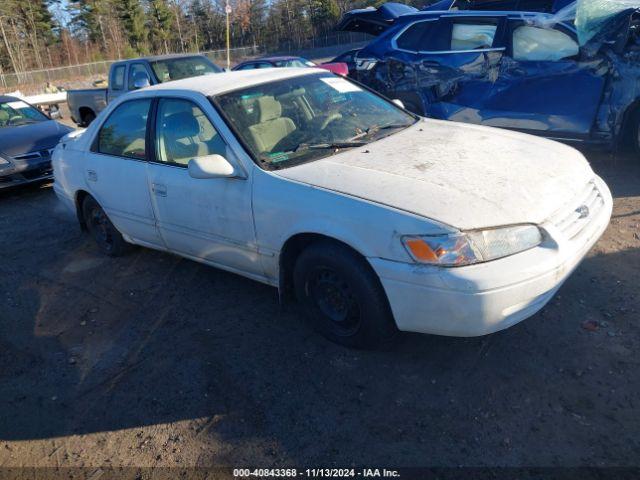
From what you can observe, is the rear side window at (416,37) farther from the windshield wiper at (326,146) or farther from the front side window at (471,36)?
the windshield wiper at (326,146)

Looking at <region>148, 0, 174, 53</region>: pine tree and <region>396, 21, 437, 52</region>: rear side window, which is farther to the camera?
<region>148, 0, 174, 53</region>: pine tree

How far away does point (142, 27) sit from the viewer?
52.7 m

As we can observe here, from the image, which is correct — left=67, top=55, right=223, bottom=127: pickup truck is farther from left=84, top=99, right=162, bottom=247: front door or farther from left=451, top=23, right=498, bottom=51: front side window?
left=451, top=23, right=498, bottom=51: front side window

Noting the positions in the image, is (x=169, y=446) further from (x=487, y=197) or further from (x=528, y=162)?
(x=528, y=162)

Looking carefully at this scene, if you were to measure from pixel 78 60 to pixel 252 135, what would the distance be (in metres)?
54.5

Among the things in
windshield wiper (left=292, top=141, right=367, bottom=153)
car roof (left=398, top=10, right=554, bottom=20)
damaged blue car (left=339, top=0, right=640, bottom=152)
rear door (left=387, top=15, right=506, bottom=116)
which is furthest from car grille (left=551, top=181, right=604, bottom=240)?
car roof (left=398, top=10, right=554, bottom=20)

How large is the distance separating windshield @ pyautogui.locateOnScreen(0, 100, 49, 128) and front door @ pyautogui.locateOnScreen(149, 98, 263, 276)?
6.10 meters

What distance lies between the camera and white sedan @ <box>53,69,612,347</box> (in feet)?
8.40

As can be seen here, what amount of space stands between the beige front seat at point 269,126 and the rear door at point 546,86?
3.54 meters

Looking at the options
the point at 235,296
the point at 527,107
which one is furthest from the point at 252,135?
the point at 527,107

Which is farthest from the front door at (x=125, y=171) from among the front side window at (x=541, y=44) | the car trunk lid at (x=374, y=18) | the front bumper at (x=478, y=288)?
the car trunk lid at (x=374, y=18)

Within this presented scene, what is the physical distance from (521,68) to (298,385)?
4846mm

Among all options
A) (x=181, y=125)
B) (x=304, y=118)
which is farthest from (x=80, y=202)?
(x=304, y=118)

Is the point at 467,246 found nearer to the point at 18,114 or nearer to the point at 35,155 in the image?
the point at 35,155
